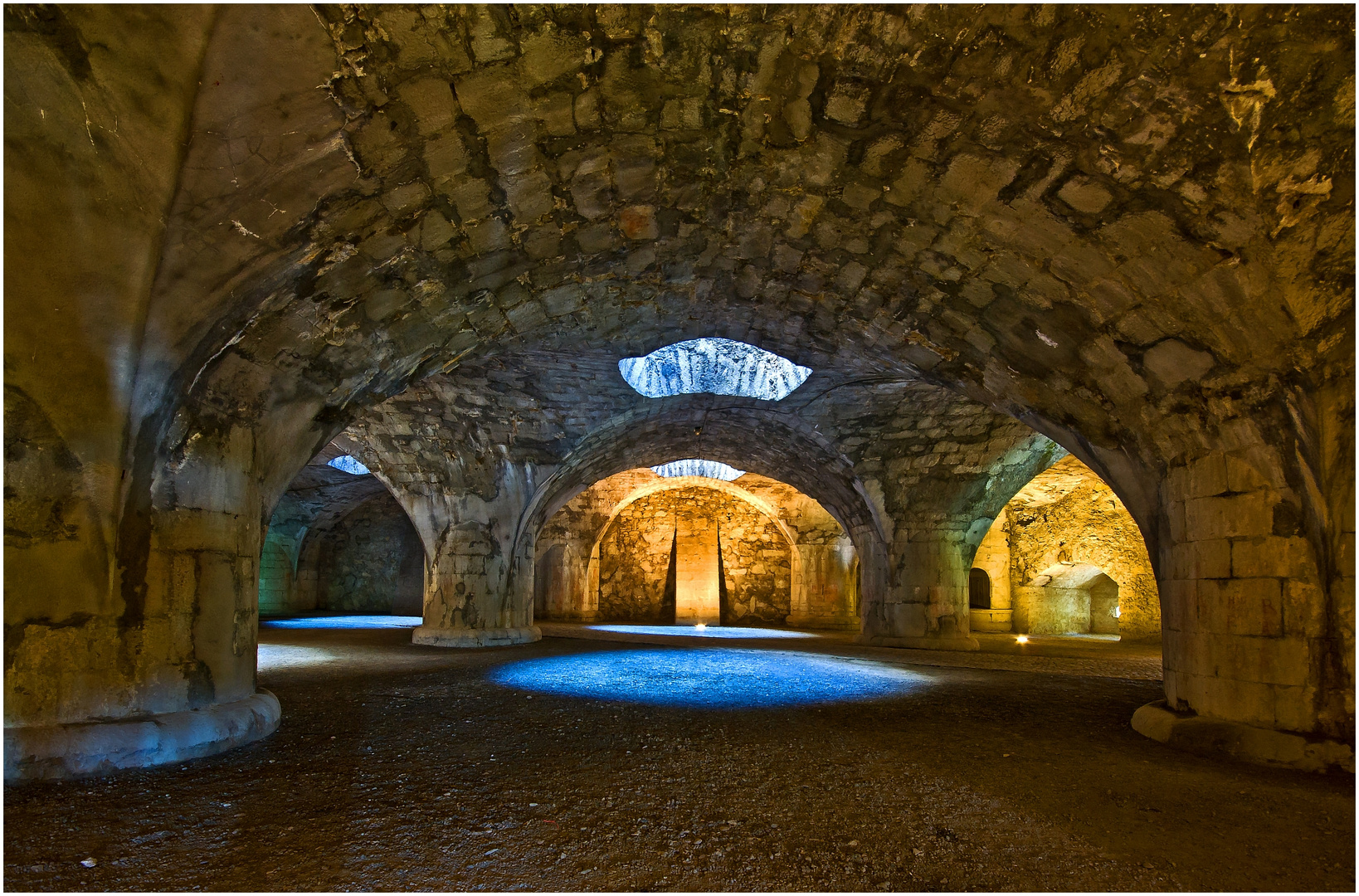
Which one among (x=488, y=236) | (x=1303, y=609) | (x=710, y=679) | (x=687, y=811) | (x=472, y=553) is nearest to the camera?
(x=687, y=811)

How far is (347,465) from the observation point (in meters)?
A: 15.2

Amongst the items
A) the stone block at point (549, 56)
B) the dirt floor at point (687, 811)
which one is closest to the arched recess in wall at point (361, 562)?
the dirt floor at point (687, 811)

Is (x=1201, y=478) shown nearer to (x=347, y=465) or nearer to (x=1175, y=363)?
(x=1175, y=363)

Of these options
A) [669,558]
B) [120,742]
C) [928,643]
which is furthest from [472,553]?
[669,558]

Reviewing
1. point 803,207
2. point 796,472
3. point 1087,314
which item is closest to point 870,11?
point 803,207

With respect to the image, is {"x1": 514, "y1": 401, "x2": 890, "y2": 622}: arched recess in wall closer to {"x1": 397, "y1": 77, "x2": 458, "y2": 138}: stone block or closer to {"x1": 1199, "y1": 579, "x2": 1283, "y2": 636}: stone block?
{"x1": 1199, "y1": 579, "x2": 1283, "y2": 636}: stone block

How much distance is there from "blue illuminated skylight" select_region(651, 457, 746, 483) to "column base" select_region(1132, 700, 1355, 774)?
40.3 feet

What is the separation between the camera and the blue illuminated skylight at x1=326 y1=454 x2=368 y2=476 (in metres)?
14.9

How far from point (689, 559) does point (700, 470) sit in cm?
331

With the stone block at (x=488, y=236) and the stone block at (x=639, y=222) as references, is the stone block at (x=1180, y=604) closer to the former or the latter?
the stone block at (x=639, y=222)

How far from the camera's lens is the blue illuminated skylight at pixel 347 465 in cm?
1493

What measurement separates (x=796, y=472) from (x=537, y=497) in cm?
419

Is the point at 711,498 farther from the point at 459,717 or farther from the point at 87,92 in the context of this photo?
the point at 87,92

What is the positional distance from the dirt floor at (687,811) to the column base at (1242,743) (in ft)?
0.33
